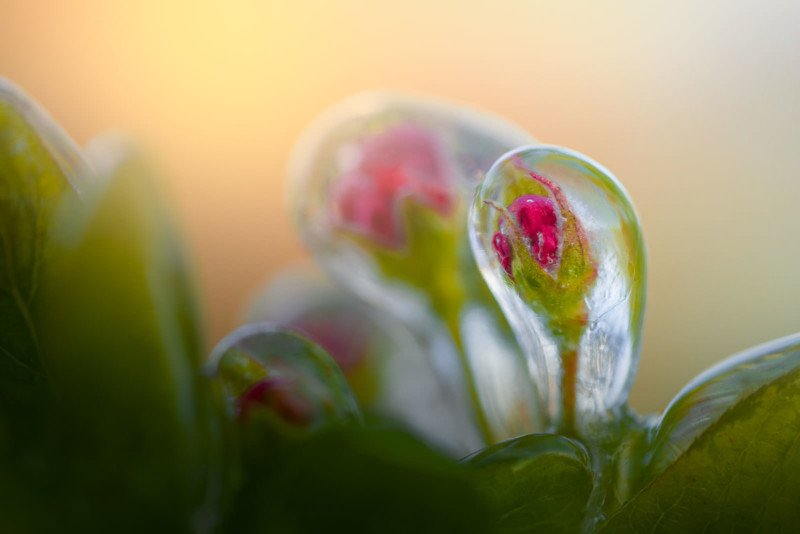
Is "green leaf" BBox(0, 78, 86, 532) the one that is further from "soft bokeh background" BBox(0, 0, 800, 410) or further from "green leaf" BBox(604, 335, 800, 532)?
"soft bokeh background" BBox(0, 0, 800, 410)

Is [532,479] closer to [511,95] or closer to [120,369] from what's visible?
[120,369]

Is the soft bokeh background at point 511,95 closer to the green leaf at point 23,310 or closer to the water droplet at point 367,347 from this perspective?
the water droplet at point 367,347

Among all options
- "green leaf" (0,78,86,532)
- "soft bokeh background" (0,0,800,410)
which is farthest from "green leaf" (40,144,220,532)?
"soft bokeh background" (0,0,800,410)

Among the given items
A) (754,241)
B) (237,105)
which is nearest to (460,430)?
(754,241)

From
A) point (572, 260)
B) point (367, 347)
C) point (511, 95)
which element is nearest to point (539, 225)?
point (572, 260)

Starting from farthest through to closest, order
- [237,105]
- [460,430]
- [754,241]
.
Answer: [237,105] → [754,241] → [460,430]

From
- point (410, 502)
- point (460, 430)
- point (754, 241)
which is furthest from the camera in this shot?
point (754, 241)

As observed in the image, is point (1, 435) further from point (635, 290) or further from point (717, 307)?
point (717, 307)
